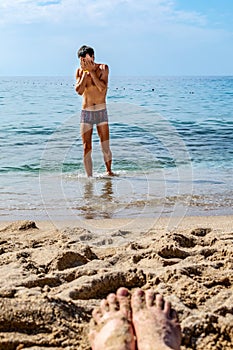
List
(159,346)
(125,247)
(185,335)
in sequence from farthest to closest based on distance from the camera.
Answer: (125,247) → (185,335) → (159,346)

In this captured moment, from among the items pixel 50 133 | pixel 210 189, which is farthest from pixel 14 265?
pixel 50 133

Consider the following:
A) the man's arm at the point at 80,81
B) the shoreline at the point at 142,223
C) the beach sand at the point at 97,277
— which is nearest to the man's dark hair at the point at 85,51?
the man's arm at the point at 80,81

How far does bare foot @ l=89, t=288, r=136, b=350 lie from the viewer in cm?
205

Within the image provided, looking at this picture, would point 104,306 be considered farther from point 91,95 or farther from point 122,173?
point 122,173

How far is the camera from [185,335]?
88.4 inches

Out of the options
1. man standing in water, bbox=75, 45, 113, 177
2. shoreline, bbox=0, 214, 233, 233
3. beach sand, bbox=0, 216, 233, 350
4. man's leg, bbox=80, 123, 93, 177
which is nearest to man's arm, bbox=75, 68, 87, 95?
man standing in water, bbox=75, 45, 113, 177

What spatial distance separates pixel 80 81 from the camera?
6.66m

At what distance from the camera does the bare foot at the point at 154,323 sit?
2.09 m

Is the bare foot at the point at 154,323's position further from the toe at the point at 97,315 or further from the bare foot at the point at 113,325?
the toe at the point at 97,315

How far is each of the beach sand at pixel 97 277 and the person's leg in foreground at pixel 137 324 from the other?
3.6 inches

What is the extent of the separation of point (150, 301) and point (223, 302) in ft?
1.28

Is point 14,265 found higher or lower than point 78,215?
higher

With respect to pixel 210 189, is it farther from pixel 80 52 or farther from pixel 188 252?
pixel 188 252

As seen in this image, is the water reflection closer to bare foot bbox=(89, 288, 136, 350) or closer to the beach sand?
the beach sand
